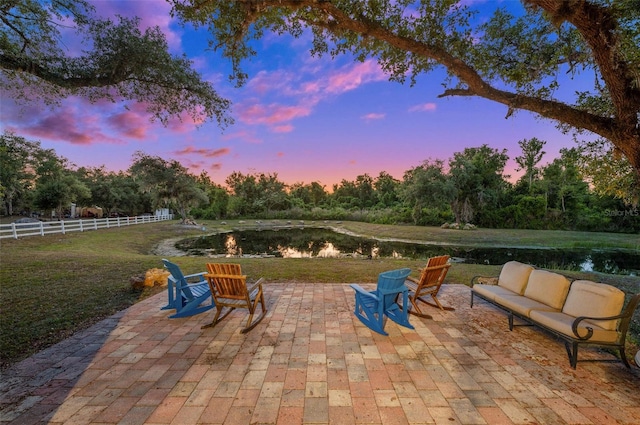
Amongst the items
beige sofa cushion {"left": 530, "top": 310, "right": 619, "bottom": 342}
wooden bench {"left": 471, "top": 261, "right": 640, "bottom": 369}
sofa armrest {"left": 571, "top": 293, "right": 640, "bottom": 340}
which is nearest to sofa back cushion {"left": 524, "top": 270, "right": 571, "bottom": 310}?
wooden bench {"left": 471, "top": 261, "right": 640, "bottom": 369}

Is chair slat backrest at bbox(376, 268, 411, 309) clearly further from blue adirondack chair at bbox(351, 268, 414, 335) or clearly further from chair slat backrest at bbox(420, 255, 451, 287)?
chair slat backrest at bbox(420, 255, 451, 287)

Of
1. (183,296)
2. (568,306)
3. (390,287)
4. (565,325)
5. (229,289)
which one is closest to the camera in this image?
(565,325)

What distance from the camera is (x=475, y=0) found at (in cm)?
521

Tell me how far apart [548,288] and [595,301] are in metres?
0.65

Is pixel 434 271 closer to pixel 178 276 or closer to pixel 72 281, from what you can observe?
pixel 178 276

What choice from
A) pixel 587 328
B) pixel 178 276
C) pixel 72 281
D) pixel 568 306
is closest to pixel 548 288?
pixel 568 306

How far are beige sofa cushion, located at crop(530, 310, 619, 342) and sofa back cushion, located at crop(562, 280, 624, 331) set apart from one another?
0.21ft

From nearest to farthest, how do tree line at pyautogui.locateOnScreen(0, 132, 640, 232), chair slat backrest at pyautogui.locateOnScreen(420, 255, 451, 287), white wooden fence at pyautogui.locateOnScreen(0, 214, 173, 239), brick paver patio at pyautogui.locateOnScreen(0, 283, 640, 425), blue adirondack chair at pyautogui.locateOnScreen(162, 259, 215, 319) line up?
brick paver patio at pyautogui.locateOnScreen(0, 283, 640, 425)
chair slat backrest at pyautogui.locateOnScreen(420, 255, 451, 287)
blue adirondack chair at pyautogui.locateOnScreen(162, 259, 215, 319)
white wooden fence at pyautogui.locateOnScreen(0, 214, 173, 239)
tree line at pyautogui.locateOnScreen(0, 132, 640, 232)

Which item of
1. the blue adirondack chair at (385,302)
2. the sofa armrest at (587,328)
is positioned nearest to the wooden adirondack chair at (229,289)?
the blue adirondack chair at (385,302)

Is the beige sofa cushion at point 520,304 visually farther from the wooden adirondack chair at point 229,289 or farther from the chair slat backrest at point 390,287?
the wooden adirondack chair at point 229,289

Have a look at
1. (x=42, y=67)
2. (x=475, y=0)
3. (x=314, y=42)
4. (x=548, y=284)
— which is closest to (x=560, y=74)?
(x=475, y=0)

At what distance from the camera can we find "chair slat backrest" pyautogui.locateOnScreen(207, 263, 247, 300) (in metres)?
3.69

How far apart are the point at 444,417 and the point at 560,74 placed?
6.60 meters

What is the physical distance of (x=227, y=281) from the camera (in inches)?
148
